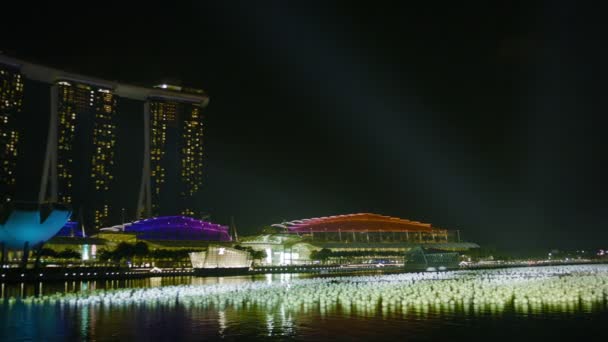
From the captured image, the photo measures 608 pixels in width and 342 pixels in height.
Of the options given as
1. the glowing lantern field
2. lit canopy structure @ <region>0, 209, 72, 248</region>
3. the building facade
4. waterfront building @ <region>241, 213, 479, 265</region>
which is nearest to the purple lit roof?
waterfront building @ <region>241, 213, 479, 265</region>

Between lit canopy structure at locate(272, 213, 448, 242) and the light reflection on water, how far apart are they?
305ft

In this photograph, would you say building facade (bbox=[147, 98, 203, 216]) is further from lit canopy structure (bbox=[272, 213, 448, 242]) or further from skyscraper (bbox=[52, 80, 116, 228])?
lit canopy structure (bbox=[272, 213, 448, 242])

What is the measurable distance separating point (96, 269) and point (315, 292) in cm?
3656

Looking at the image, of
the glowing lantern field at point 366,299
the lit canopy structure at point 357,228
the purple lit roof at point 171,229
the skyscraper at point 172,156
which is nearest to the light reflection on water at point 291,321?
the glowing lantern field at point 366,299

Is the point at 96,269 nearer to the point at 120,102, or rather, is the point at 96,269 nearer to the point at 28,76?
the point at 28,76

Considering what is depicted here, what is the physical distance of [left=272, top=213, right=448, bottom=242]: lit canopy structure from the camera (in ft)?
410

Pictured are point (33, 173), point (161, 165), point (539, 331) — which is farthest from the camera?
point (161, 165)

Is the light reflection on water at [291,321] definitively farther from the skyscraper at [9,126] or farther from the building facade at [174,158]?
the building facade at [174,158]

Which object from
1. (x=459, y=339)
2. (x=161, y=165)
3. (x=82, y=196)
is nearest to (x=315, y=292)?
(x=459, y=339)

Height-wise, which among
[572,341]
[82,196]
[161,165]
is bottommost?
[572,341]

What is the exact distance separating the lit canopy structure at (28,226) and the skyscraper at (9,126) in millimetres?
59072

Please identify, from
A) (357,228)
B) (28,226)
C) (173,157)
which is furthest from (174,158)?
(28,226)

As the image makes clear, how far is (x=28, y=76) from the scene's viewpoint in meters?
122

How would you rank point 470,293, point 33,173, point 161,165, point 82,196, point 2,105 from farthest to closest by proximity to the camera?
point 161,165, point 82,196, point 33,173, point 2,105, point 470,293
